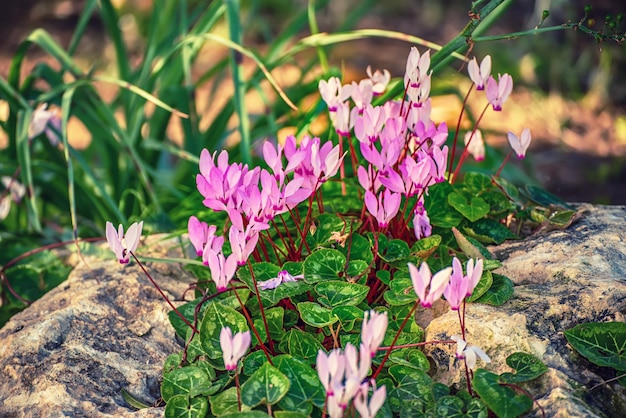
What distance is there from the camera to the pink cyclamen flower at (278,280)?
4.57 feet

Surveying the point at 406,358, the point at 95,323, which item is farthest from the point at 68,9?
the point at 406,358

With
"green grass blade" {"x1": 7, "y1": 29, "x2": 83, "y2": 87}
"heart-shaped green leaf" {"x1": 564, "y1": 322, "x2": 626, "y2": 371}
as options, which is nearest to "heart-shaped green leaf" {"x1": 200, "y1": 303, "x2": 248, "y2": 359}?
"heart-shaped green leaf" {"x1": 564, "y1": 322, "x2": 626, "y2": 371}

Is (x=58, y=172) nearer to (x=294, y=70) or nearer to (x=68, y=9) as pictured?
(x=294, y=70)

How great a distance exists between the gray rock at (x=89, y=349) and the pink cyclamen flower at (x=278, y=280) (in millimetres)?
284

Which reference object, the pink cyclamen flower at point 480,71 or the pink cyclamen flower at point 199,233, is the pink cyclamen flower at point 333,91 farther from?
the pink cyclamen flower at point 199,233

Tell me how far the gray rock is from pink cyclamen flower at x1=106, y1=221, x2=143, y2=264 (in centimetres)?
27

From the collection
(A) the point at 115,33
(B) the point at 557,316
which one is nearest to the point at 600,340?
(B) the point at 557,316

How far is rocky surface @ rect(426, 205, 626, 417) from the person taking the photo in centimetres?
127

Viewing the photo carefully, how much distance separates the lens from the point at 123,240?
1.33m

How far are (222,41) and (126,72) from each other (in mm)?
948

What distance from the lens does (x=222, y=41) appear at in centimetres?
209

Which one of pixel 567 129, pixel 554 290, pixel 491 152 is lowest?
pixel 567 129

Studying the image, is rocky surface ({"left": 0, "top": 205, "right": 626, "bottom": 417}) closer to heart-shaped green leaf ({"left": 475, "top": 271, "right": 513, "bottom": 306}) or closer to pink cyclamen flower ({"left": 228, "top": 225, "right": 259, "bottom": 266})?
heart-shaped green leaf ({"left": 475, "top": 271, "right": 513, "bottom": 306})

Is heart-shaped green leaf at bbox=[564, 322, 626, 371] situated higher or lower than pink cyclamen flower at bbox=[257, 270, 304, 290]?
lower
